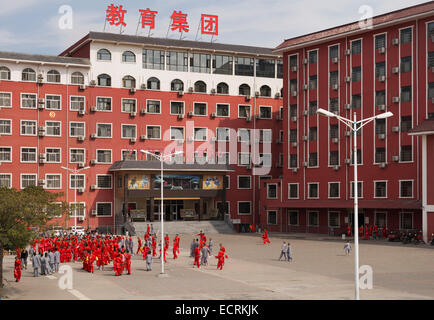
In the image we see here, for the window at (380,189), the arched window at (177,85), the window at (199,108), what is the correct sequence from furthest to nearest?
the window at (199,108) → the arched window at (177,85) → the window at (380,189)

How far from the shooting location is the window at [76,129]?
6456 cm

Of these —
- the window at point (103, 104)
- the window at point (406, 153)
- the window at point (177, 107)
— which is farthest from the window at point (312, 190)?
the window at point (103, 104)

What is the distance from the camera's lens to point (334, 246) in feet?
150

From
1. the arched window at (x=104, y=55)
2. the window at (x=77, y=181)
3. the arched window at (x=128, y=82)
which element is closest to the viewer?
the window at (x=77, y=181)

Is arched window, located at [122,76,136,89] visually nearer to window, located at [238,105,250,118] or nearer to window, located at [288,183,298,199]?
window, located at [238,105,250,118]

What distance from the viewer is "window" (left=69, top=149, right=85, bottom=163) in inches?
2537

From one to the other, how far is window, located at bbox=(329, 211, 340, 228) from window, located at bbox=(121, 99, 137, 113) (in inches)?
903

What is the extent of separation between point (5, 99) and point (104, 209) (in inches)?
567

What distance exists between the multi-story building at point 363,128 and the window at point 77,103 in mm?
20049

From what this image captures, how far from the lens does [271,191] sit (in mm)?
65062

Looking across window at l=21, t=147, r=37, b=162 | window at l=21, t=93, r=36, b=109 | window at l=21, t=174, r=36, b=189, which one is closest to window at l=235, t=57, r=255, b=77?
window at l=21, t=93, r=36, b=109

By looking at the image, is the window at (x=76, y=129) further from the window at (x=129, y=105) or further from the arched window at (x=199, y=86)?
the arched window at (x=199, y=86)

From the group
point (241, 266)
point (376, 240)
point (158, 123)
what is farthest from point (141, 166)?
point (241, 266)

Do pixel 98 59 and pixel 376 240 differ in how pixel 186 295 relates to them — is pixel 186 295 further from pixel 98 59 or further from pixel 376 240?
pixel 98 59
